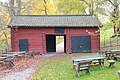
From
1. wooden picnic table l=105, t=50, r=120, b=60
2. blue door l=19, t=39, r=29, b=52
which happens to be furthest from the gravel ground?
blue door l=19, t=39, r=29, b=52

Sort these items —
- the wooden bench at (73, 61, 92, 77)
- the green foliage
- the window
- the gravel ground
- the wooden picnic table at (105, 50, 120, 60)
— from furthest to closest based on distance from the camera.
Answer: the green foliage, the window, the wooden picnic table at (105, 50, 120, 60), the gravel ground, the wooden bench at (73, 61, 92, 77)

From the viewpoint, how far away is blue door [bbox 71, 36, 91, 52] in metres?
26.9

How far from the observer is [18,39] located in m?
26.7

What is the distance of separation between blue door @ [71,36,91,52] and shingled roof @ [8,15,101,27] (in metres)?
1.49

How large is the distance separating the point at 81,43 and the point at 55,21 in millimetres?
4119

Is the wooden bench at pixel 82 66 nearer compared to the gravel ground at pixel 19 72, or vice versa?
the wooden bench at pixel 82 66

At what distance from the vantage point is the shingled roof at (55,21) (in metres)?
26.7

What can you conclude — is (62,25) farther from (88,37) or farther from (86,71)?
(86,71)

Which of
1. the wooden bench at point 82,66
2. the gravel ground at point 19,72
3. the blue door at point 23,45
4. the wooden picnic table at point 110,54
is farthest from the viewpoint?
the blue door at point 23,45

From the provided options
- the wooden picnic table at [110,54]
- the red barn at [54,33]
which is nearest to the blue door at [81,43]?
the red barn at [54,33]

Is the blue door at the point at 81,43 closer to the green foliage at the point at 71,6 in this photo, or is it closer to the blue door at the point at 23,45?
the blue door at the point at 23,45

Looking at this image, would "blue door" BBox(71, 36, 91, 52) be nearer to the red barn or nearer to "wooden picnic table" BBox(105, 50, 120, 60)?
the red barn

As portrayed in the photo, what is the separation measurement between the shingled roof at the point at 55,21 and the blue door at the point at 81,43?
1488 mm

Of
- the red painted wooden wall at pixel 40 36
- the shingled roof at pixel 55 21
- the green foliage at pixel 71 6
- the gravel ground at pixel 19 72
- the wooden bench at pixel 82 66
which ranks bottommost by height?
the gravel ground at pixel 19 72
